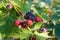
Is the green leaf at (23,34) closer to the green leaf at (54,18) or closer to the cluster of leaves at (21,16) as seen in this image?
the cluster of leaves at (21,16)

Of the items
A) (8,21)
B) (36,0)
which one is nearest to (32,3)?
(36,0)

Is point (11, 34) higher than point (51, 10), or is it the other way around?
point (51, 10)

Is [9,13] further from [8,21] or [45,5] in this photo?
[45,5]

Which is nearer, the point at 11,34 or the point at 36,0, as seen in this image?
the point at 11,34

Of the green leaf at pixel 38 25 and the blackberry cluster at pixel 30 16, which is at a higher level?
the blackberry cluster at pixel 30 16

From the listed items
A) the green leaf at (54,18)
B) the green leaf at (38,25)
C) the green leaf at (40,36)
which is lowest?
the green leaf at (40,36)

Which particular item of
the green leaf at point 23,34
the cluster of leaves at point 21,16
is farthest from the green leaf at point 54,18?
the green leaf at point 23,34

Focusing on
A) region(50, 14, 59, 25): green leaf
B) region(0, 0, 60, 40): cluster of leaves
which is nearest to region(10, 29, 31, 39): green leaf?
region(0, 0, 60, 40): cluster of leaves
